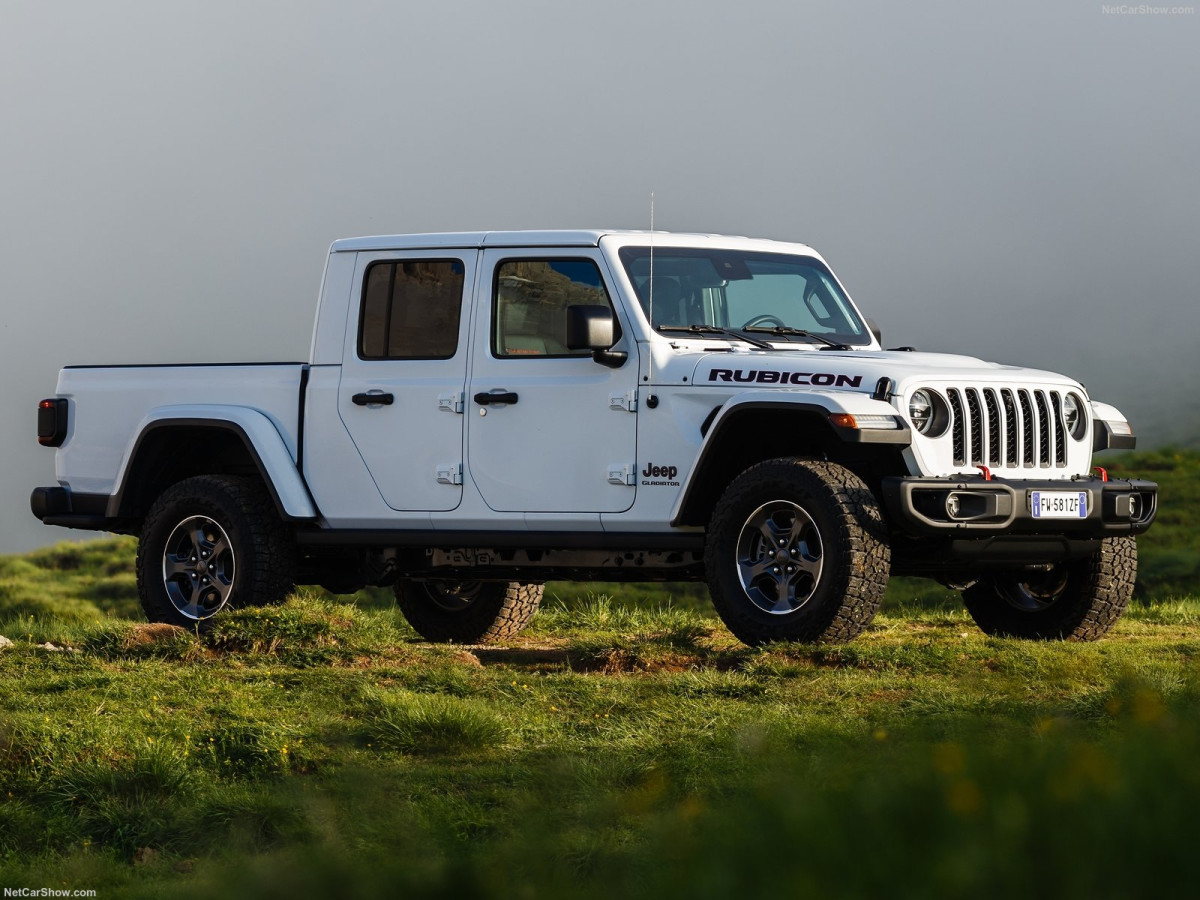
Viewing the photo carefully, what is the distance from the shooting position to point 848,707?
6.49m

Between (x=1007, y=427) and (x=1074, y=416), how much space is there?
61 cm

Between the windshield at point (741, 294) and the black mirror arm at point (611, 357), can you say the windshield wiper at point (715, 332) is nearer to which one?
the windshield at point (741, 294)

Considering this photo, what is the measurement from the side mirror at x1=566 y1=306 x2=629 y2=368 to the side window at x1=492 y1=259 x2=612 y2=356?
44cm

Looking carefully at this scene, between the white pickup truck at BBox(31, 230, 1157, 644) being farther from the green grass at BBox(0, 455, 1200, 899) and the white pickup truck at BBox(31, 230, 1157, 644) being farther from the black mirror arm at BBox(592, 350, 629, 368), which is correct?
the green grass at BBox(0, 455, 1200, 899)

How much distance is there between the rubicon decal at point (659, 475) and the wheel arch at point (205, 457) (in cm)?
224

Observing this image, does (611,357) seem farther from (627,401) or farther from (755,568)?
(755,568)

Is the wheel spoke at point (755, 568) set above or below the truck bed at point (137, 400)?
below

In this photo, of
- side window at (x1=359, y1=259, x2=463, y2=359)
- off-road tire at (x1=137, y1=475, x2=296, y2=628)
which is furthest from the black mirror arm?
off-road tire at (x1=137, y1=475, x2=296, y2=628)

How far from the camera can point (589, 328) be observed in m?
8.19

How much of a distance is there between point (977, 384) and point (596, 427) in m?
1.93

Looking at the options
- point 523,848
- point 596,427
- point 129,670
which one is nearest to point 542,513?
point 596,427

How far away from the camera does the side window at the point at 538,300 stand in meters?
8.84

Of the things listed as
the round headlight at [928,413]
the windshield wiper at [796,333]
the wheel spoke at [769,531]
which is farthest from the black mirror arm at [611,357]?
the round headlight at [928,413]

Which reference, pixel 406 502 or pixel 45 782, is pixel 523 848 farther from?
pixel 406 502
